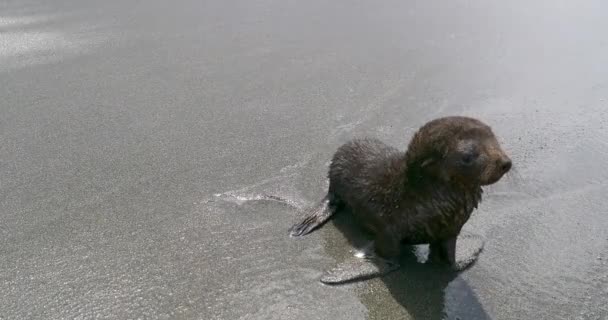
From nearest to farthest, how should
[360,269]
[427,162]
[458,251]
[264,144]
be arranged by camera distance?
[427,162] → [360,269] → [458,251] → [264,144]

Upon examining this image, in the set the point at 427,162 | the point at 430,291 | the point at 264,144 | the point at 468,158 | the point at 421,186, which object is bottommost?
the point at 430,291

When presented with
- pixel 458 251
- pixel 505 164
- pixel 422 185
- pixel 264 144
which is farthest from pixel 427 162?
pixel 264 144

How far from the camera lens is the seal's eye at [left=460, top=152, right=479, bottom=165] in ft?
9.78

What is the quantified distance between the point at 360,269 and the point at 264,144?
1.64 metres

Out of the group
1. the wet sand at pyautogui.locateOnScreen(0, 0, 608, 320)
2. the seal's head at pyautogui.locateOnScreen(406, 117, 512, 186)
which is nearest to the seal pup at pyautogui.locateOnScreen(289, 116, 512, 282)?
the seal's head at pyautogui.locateOnScreen(406, 117, 512, 186)

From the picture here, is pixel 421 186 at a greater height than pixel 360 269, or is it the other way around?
pixel 421 186

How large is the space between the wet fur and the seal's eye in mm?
18

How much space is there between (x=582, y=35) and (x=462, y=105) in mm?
2661

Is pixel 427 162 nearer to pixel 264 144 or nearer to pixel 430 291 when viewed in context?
pixel 430 291

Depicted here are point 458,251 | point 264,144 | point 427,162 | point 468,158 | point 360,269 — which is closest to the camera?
point 468,158

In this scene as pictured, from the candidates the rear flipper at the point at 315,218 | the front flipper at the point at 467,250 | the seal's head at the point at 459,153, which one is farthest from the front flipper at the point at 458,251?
the rear flipper at the point at 315,218

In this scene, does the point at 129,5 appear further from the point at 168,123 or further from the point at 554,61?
the point at 554,61

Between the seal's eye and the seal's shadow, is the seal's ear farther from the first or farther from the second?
the seal's shadow

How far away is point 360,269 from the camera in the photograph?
3.31 m
